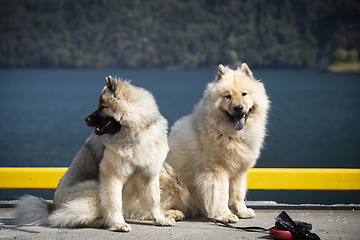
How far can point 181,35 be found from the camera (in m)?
142

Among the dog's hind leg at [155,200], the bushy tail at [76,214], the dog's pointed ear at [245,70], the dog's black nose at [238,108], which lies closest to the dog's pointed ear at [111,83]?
the dog's hind leg at [155,200]

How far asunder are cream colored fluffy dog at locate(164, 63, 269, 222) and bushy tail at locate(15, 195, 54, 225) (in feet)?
5.26

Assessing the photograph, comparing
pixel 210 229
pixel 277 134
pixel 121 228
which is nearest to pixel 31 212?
pixel 121 228

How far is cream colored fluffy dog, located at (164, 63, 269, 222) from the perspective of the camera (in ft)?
16.9

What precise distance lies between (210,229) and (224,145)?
40.3 inches

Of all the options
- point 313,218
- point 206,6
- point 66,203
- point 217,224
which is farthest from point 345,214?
point 206,6

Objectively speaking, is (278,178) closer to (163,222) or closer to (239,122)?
(239,122)

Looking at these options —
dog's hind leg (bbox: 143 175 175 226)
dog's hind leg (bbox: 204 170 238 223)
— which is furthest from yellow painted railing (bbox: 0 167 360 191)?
dog's hind leg (bbox: 143 175 175 226)

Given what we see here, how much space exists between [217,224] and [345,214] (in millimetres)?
1652

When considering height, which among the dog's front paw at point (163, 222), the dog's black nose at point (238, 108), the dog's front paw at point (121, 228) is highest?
the dog's black nose at point (238, 108)

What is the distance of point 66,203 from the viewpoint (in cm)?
467

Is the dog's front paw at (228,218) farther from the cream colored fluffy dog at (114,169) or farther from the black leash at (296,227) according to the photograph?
the black leash at (296,227)

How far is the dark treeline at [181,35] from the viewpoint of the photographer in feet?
442

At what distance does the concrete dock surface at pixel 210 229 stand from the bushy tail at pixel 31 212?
10 centimetres
